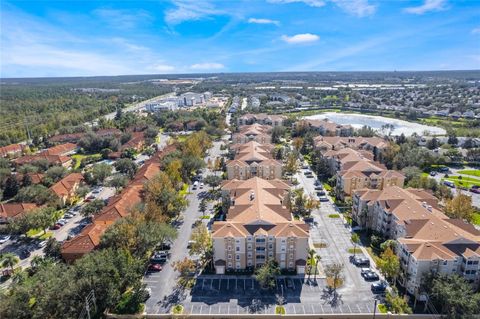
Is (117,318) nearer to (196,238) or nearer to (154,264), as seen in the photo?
(154,264)

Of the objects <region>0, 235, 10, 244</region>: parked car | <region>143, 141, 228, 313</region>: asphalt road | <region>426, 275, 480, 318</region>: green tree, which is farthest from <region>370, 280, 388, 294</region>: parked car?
<region>0, 235, 10, 244</region>: parked car

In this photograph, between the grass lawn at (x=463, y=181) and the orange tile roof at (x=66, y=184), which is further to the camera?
the grass lawn at (x=463, y=181)

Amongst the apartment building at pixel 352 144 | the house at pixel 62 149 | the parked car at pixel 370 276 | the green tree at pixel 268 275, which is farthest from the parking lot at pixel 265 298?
the house at pixel 62 149

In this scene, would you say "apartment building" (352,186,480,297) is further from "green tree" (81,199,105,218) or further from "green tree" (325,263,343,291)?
"green tree" (81,199,105,218)

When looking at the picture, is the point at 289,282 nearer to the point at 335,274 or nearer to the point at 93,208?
the point at 335,274

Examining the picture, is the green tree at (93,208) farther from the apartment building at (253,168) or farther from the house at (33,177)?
the apartment building at (253,168)

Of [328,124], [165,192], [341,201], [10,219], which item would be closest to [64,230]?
[10,219]
